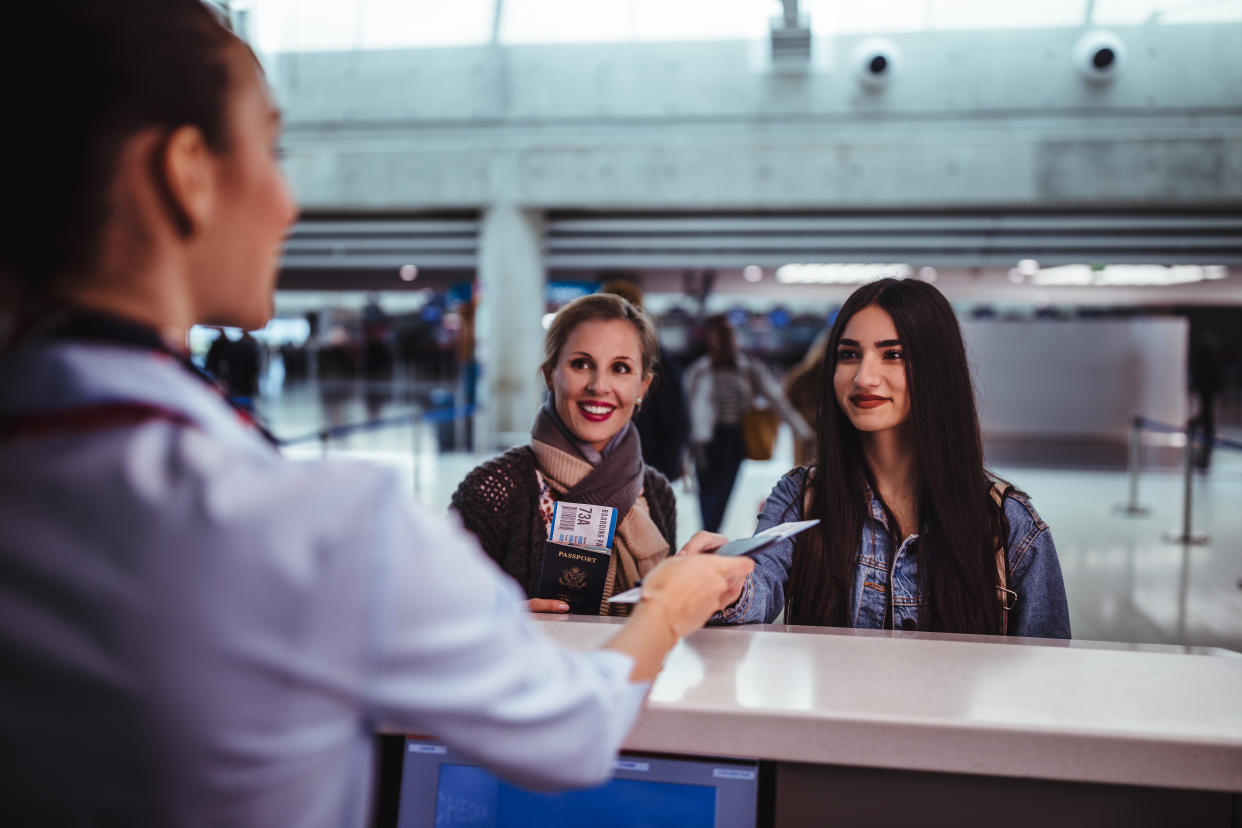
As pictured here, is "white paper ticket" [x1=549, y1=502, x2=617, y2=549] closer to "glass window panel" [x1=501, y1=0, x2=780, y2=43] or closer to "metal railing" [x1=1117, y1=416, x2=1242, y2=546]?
"metal railing" [x1=1117, y1=416, x2=1242, y2=546]

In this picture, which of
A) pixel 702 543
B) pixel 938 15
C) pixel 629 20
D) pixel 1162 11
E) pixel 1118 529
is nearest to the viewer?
pixel 702 543

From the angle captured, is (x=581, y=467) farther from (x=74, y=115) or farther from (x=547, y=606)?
(x=74, y=115)

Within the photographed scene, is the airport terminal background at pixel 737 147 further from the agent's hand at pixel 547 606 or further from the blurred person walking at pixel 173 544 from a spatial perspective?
Result: the blurred person walking at pixel 173 544

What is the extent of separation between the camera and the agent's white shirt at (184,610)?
0.61m

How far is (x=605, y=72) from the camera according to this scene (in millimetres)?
12562

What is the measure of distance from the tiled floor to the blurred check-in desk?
3.46ft

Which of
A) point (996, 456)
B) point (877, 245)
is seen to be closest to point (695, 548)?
point (877, 245)

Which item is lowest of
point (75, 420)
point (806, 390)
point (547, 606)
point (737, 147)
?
point (547, 606)

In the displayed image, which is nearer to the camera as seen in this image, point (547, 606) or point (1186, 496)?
point (547, 606)

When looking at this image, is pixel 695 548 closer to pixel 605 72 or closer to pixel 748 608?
pixel 748 608

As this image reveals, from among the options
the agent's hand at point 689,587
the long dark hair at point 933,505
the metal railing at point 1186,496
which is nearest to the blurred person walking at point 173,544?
the agent's hand at point 689,587

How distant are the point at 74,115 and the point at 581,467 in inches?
71.0

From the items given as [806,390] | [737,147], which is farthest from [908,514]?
[737,147]

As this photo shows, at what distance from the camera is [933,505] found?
199 cm
